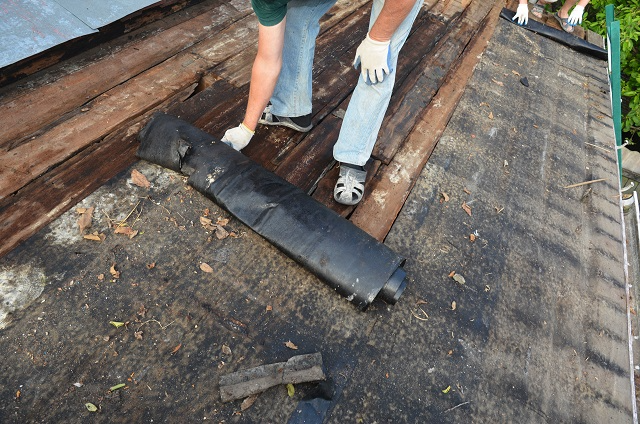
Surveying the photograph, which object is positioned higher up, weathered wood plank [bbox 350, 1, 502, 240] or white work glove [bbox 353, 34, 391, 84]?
white work glove [bbox 353, 34, 391, 84]

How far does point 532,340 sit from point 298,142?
1.42 meters

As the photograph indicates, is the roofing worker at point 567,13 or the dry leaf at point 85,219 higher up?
the roofing worker at point 567,13

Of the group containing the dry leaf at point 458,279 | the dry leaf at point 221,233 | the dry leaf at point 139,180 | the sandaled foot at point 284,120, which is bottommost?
the dry leaf at point 139,180

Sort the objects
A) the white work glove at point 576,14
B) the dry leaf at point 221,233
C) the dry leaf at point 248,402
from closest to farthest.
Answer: the dry leaf at point 248,402 → the dry leaf at point 221,233 → the white work glove at point 576,14

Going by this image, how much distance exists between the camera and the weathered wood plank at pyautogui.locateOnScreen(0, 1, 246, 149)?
1.83 m

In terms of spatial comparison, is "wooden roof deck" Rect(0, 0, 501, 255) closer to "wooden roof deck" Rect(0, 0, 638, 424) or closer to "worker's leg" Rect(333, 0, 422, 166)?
"wooden roof deck" Rect(0, 0, 638, 424)

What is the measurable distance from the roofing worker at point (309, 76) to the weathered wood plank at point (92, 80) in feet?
2.67

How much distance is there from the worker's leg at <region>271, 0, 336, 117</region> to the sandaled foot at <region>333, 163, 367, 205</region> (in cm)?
45

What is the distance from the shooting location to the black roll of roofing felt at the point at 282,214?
1.46m

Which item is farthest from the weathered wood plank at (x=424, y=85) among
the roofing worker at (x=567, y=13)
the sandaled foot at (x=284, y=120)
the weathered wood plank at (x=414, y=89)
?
the roofing worker at (x=567, y=13)

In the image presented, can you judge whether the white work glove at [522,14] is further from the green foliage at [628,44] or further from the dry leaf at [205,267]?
the dry leaf at [205,267]

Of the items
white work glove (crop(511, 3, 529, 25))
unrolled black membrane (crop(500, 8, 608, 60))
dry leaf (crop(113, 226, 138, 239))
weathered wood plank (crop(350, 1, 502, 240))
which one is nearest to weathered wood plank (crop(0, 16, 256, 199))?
dry leaf (crop(113, 226, 138, 239))

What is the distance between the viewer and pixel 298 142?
2.11 metres

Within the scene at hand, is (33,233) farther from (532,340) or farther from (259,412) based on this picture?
(532,340)
